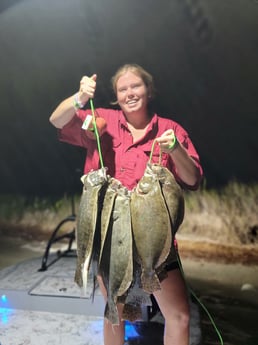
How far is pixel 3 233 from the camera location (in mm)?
2650

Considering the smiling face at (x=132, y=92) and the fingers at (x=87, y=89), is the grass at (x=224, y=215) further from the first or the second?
the fingers at (x=87, y=89)

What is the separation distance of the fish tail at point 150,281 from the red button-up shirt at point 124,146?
0.29 meters

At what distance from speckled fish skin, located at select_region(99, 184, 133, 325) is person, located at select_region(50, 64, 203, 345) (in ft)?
0.44

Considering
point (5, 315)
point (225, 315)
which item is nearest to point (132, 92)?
point (225, 315)

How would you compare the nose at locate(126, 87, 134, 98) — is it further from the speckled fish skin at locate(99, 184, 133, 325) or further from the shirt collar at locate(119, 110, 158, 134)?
the speckled fish skin at locate(99, 184, 133, 325)

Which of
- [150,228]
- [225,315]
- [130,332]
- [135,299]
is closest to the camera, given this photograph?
[150,228]

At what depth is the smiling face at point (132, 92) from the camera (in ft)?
4.34

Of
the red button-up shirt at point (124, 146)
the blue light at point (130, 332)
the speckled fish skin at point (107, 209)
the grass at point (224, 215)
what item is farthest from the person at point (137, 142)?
the grass at point (224, 215)

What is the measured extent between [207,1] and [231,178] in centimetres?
97

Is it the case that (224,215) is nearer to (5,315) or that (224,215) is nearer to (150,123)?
(150,123)

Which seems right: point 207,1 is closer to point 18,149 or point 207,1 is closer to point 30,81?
point 30,81

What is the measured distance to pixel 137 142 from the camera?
1.32 metres

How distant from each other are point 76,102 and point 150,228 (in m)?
0.51

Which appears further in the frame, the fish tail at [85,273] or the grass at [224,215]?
the grass at [224,215]
